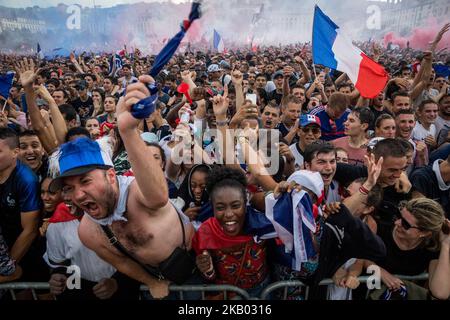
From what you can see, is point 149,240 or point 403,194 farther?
point 403,194

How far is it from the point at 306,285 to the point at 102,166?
1.55 metres

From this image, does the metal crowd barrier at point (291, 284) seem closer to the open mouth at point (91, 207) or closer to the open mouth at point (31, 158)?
the open mouth at point (91, 207)

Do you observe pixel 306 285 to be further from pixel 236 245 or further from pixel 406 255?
pixel 406 255

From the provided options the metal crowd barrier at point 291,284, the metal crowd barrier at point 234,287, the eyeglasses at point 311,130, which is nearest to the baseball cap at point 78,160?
the metal crowd barrier at point 234,287

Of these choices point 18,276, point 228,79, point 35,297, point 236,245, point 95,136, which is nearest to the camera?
point 236,245

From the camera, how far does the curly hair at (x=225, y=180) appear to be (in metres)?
2.40

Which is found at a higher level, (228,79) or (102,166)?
(228,79)

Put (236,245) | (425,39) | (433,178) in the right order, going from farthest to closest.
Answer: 1. (425,39)
2. (433,178)
3. (236,245)

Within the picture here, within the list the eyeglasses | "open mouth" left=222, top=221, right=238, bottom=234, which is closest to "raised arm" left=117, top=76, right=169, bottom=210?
"open mouth" left=222, top=221, right=238, bottom=234

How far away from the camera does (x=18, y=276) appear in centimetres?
260

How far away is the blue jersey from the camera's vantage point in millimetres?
2637

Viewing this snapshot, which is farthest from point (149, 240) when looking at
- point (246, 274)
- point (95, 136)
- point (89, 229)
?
point (95, 136)

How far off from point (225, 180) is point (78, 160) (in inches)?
40.5

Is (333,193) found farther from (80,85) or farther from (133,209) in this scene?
(80,85)
